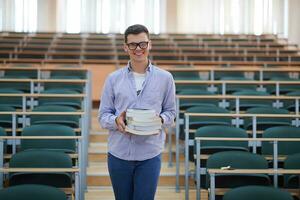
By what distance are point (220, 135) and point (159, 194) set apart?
2.40ft

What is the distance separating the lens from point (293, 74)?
28.9 ft

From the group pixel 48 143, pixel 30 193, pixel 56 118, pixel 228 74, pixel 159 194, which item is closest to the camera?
pixel 30 193

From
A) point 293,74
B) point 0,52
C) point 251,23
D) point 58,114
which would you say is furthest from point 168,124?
point 251,23

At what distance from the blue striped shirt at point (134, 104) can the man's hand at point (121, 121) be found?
0.04 metres

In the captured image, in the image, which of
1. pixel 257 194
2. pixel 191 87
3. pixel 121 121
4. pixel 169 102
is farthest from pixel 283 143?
pixel 191 87

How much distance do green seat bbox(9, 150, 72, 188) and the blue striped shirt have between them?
49.7 inches

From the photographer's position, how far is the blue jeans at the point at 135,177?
2.46 m

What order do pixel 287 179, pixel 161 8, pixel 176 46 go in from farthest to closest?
pixel 161 8
pixel 176 46
pixel 287 179

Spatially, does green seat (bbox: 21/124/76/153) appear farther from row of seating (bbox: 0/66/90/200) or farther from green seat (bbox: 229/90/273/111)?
green seat (bbox: 229/90/273/111)

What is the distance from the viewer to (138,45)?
2.45m

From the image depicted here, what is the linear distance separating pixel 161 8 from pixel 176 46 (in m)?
4.90

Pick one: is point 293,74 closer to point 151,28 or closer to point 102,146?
point 102,146

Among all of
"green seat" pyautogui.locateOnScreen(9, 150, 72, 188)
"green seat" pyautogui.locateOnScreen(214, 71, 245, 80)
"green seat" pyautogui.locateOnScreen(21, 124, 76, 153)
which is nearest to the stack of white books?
"green seat" pyautogui.locateOnScreen(9, 150, 72, 188)

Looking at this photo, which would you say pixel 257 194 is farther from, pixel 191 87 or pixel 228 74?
pixel 228 74
